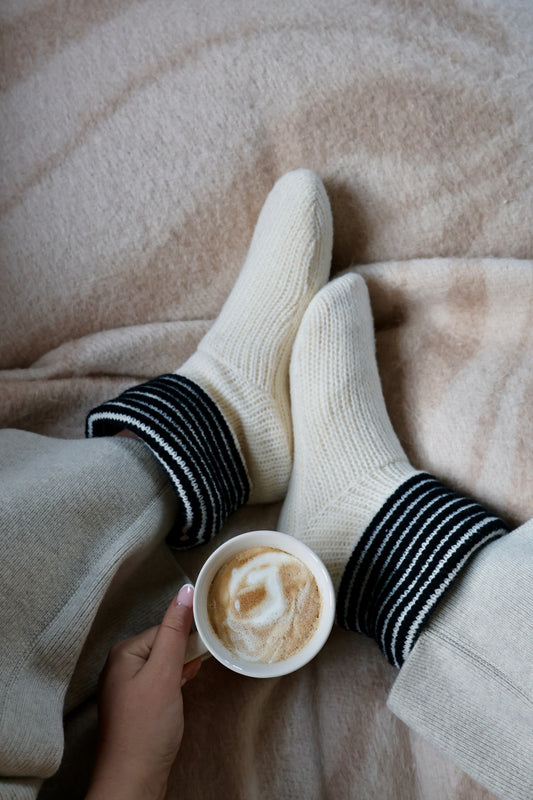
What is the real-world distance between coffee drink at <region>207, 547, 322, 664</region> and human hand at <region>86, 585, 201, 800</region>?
36mm

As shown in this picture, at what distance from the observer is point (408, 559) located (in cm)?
63

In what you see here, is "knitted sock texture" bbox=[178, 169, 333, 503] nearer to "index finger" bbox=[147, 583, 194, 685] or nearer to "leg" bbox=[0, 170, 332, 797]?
"leg" bbox=[0, 170, 332, 797]

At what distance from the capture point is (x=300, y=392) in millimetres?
762

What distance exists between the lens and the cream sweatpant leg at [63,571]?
50 cm

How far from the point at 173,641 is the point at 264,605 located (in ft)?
0.28

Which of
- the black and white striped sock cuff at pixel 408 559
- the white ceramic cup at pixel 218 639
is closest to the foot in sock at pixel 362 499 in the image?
the black and white striped sock cuff at pixel 408 559

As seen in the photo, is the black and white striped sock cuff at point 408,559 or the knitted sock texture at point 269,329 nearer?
the black and white striped sock cuff at point 408,559

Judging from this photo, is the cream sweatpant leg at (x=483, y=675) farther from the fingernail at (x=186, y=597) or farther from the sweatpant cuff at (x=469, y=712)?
the fingernail at (x=186, y=597)

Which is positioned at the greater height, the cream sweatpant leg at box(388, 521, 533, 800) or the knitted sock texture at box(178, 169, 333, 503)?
the knitted sock texture at box(178, 169, 333, 503)

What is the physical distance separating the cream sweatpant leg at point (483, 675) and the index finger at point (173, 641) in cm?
21

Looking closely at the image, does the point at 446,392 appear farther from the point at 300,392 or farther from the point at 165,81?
the point at 165,81

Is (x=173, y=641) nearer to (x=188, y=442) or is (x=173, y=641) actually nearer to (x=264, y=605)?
(x=264, y=605)

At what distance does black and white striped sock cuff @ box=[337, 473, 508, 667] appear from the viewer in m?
0.60

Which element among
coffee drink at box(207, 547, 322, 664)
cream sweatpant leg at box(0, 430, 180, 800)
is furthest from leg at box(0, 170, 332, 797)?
coffee drink at box(207, 547, 322, 664)
